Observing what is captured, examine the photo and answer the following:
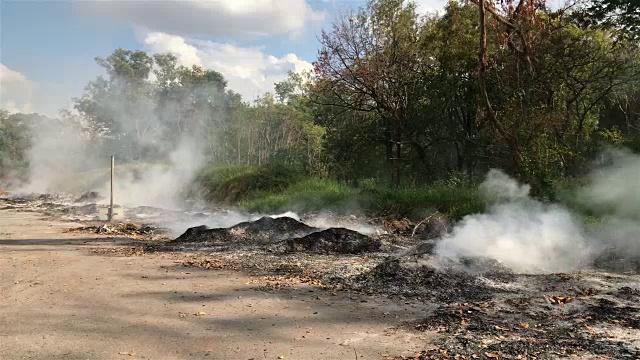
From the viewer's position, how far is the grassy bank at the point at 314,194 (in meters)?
12.7

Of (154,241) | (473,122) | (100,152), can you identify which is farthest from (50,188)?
(473,122)

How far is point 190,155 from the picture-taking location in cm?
2711

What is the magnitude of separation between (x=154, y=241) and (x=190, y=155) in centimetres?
1628

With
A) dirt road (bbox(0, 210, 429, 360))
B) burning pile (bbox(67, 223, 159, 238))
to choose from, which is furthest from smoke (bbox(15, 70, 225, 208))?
dirt road (bbox(0, 210, 429, 360))

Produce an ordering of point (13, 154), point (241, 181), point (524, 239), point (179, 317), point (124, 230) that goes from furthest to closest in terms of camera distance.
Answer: point (13, 154) < point (241, 181) < point (124, 230) < point (524, 239) < point (179, 317)

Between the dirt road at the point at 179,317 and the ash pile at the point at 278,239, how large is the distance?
6.75 ft

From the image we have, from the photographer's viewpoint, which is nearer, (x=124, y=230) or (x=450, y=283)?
(x=450, y=283)

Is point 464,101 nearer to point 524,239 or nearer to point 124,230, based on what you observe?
point 524,239

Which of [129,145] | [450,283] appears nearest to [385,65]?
[450,283]

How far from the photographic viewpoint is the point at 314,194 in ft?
53.7

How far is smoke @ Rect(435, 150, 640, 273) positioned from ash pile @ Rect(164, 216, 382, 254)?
5.78 feet

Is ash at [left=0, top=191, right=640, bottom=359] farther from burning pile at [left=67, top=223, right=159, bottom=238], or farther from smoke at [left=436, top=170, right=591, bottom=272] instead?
burning pile at [left=67, top=223, right=159, bottom=238]

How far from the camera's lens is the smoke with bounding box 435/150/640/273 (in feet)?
25.3

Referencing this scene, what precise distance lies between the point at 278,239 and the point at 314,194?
19.3 feet
